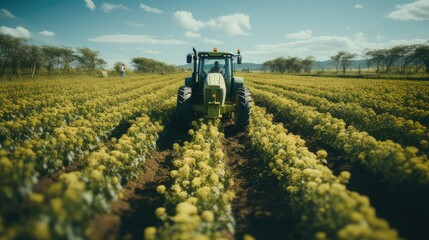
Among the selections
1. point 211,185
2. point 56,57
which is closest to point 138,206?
point 211,185

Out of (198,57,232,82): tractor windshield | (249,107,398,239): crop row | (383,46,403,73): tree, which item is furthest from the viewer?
(383,46,403,73): tree

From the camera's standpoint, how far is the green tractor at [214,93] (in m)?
8.97

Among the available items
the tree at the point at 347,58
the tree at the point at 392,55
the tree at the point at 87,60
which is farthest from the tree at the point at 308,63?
the tree at the point at 87,60

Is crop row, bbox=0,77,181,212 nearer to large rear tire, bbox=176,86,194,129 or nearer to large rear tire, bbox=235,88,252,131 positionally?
large rear tire, bbox=176,86,194,129

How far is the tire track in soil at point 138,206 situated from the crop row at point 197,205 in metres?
0.34

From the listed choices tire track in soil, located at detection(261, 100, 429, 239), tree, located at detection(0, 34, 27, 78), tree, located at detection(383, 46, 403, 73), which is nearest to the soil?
tire track in soil, located at detection(261, 100, 429, 239)

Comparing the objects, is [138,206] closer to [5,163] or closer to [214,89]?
[5,163]

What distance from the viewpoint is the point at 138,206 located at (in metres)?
4.95

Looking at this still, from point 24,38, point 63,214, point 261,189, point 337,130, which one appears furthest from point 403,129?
point 24,38

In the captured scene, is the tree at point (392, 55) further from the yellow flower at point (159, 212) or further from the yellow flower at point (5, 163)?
the yellow flower at point (5, 163)

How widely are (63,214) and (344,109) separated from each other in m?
10.2

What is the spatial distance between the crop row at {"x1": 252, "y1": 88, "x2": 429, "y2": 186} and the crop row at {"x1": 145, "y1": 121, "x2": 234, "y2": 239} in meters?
2.80

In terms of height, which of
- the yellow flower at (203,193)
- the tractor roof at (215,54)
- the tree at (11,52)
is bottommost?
the yellow flower at (203,193)

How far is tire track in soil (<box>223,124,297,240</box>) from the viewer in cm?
454
